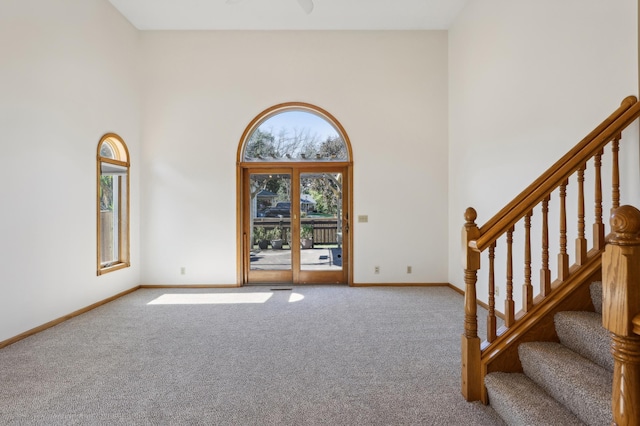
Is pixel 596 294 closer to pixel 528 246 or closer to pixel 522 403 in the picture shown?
pixel 528 246

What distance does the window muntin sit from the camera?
6008 millimetres

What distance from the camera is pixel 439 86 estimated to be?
19.3ft

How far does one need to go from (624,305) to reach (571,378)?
1047mm

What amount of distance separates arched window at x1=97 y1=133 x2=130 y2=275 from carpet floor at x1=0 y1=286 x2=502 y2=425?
0.91m

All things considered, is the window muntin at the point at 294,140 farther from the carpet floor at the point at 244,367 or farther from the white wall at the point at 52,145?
the carpet floor at the point at 244,367

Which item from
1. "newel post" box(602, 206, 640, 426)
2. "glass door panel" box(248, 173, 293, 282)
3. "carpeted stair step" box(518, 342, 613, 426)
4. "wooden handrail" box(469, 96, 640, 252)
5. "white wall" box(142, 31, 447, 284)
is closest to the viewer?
"newel post" box(602, 206, 640, 426)

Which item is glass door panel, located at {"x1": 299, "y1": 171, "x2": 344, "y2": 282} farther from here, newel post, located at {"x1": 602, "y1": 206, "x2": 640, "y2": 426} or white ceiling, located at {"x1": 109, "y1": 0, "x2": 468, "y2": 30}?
newel post, located at {"x1": 602, "y1": 206, "x2": 640, "y2": 426}

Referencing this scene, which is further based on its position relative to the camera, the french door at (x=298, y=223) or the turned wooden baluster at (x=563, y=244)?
the french door at (x=298, y=223)

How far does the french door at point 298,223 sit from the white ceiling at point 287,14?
2.28 m

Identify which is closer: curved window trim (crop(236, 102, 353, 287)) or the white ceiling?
the white ceiling

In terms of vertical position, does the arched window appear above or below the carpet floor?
above

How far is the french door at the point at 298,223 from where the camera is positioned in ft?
20.0

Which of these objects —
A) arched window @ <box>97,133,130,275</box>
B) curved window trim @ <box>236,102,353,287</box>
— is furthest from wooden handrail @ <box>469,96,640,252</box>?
arched window @ <box>97,133,130,275</box>

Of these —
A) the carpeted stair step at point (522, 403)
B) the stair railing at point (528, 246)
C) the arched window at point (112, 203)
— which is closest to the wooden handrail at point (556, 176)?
the stair railing at point (528, 246)
